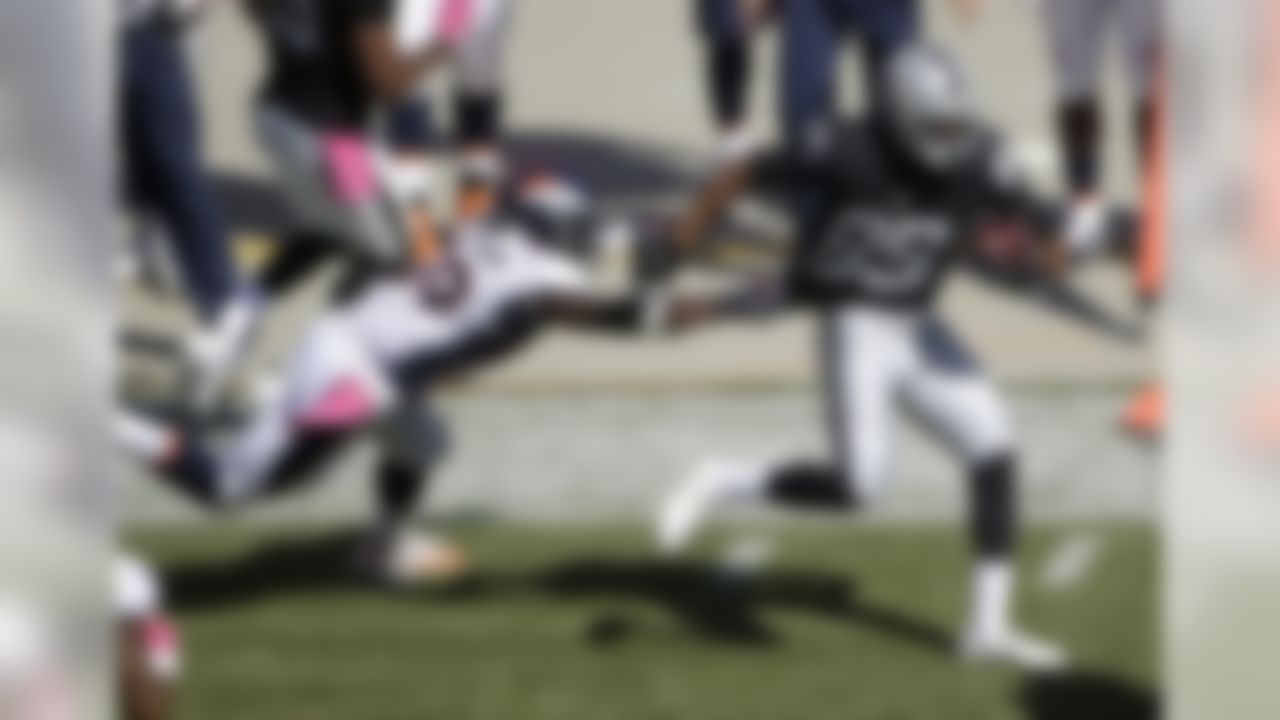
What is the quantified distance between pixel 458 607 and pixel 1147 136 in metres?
1.73

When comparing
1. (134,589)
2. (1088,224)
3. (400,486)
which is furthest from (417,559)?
(1088,224)

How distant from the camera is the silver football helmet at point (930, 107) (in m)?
6.35

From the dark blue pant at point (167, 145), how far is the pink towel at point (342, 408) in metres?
0.39

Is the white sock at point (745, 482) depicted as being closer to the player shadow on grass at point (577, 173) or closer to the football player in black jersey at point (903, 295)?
the football player in black jersey at point (903, 295)

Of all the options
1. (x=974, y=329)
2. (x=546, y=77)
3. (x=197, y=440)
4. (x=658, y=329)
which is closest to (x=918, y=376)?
(x=974, y=329)

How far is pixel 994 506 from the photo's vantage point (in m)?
6.43

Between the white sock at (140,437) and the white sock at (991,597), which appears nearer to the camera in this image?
the white sock at (991,597)

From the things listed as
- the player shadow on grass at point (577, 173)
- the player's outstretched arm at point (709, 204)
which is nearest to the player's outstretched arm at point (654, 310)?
the player's outstretched arm at point (709, 204)

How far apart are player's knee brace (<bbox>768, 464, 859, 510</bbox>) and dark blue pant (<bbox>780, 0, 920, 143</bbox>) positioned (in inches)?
26.7

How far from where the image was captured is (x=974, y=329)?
21.1ft

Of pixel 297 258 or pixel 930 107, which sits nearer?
pixel 930 107

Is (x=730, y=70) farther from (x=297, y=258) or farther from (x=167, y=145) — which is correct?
(x=167, y=145)

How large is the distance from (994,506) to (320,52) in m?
1.67

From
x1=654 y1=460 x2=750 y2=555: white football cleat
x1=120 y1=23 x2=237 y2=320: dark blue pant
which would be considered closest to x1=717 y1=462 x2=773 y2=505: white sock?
x1=654 y1=460 x2=750 y2=555: white football cleat
